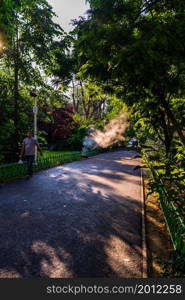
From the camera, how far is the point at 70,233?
13.3 ft

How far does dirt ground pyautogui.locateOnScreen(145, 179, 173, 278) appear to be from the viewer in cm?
299

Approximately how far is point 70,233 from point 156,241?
1.80 metres

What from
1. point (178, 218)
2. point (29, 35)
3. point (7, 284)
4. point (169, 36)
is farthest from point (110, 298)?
point (29, 35)

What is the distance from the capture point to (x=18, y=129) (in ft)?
38.3

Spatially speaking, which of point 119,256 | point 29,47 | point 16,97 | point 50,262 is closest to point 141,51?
point 119,256

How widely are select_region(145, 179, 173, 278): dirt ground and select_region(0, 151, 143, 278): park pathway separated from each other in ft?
0.61

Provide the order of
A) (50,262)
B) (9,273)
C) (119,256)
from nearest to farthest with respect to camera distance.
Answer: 1. (9,273)
2. (50,262)
3. (119,256)

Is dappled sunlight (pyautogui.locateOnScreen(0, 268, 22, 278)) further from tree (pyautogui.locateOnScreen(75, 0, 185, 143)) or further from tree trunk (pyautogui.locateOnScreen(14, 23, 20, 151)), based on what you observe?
tree trunk (pyautogui.locateOnScreen(14, 23, 20, 151))

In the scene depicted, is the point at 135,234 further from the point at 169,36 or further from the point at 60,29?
the point at 60,29

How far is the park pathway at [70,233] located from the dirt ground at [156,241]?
185 mm

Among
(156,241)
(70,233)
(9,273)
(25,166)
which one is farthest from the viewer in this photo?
(25,166)

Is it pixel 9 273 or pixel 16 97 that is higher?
pixel 16 97

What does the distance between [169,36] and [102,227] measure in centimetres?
391

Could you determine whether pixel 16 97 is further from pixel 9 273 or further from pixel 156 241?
pixel 156 241
